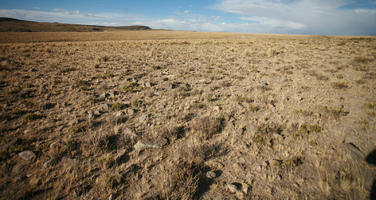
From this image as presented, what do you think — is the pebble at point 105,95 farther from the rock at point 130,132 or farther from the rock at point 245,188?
the rock at point 245,188

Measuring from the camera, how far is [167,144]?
4441 millimetres

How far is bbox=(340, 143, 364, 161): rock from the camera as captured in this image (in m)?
3.78

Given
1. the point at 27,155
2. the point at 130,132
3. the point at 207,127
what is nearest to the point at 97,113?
the point at 130,132

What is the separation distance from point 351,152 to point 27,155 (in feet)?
26.1

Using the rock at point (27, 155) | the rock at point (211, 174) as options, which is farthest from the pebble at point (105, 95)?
the rock at point (211, 174)

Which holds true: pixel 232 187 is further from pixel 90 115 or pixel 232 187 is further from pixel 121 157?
pixel 90 115

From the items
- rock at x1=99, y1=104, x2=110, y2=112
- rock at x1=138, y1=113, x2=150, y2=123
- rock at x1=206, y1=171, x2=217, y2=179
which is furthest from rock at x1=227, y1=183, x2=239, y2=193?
rock at x1=99, y1=104, x2=110, y2=112

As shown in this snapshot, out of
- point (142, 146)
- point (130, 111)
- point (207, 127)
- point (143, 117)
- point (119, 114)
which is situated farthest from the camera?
point (130, 111)

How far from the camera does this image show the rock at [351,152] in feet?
12.4

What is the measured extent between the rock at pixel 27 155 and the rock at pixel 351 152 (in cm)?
756

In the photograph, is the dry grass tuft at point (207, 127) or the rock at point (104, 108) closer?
the dry grass tuft at point (207, 127)

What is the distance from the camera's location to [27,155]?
3.84 m

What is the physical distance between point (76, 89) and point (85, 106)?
243 centimetres

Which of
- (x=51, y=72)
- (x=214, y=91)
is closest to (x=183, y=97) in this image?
(x=214, y=91)
